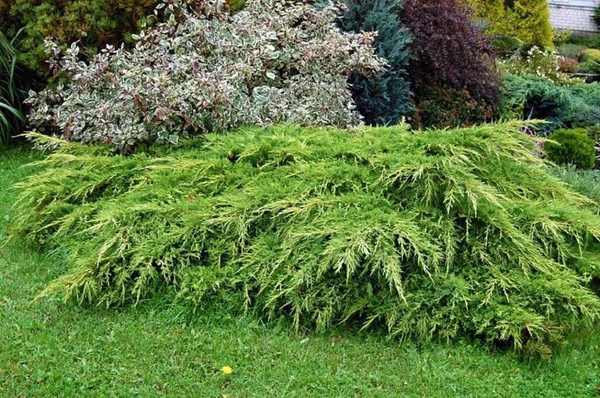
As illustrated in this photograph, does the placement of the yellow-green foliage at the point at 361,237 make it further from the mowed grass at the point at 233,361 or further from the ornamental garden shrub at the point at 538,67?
the ornamental garden shrub at the point at 538,67

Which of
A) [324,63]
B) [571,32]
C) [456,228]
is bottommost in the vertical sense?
[571,32]

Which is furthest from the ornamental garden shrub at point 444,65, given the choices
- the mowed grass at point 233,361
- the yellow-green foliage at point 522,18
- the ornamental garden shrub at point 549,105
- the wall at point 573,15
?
the wall at point 573,15

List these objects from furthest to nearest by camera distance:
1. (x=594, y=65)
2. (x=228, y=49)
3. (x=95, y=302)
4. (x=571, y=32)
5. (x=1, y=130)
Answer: (x=571, y=32) → (x=594, y=65) → (x=1, y=130) → (x=228, y=49) → (x=95, y=302)

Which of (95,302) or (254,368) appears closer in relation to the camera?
(254,368)

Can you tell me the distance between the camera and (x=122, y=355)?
9.08 ft

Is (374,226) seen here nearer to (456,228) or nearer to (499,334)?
(456,228)

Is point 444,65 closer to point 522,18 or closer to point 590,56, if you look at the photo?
point 522,18

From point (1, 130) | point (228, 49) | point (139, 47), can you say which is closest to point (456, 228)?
point (228, 49)

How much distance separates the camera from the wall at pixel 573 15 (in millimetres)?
19219

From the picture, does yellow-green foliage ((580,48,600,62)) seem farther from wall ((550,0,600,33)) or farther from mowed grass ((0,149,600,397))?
mowed grass ((0,149,600,397))

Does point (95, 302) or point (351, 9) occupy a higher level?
point (351, 9)

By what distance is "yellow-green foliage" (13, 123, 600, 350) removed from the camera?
2.94m

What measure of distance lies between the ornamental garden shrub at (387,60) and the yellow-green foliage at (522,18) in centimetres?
958

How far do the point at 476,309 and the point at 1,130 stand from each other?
451 centimetres
